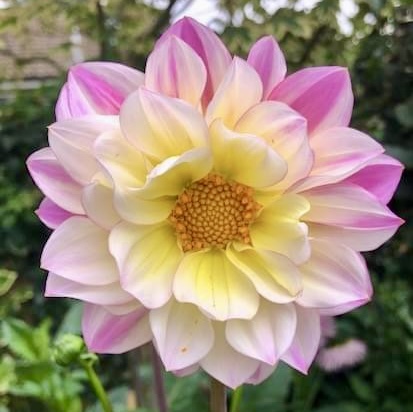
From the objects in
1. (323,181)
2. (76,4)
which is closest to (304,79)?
(323,181)

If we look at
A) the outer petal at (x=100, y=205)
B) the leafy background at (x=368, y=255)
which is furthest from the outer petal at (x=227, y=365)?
the leafy background at (x=368, y=255)

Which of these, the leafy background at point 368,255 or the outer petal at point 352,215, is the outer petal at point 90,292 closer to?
the outer petal at point 352,215

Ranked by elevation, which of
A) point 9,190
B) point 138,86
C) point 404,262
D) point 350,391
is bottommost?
point 350,391

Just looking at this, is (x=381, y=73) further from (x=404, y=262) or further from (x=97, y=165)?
(x=97, y=165)

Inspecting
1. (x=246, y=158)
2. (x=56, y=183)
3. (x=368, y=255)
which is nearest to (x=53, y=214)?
(x=56, y=183)

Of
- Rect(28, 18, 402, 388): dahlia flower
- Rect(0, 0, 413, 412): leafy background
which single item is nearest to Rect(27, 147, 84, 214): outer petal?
Rect(28, 18, 402, 388): dahlia flower

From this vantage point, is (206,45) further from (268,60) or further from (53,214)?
(53,214)
